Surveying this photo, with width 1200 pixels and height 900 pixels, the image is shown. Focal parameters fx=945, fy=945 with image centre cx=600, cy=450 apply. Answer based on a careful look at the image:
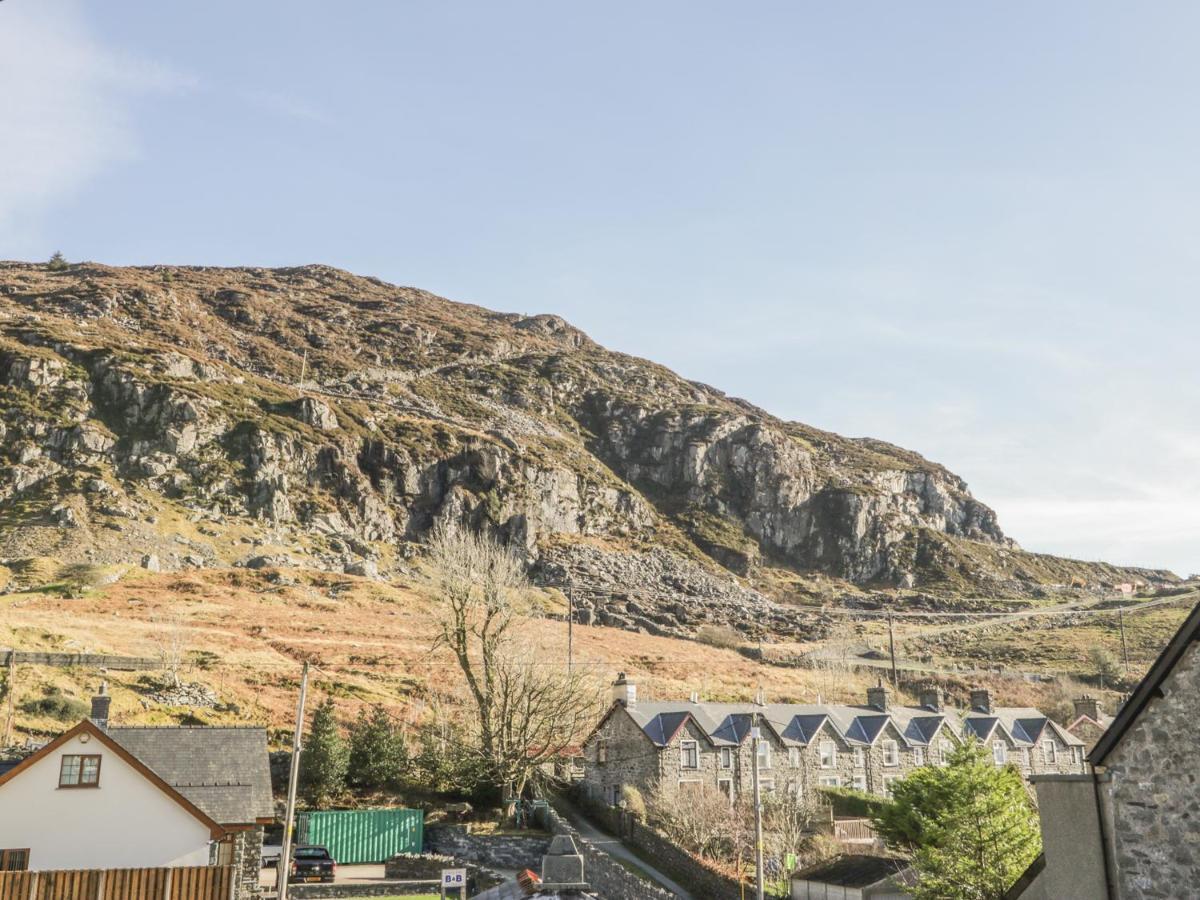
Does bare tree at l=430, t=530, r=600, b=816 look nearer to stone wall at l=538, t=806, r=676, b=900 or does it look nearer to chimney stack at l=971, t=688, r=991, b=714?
stone wall at l=538, t=806, r=676, b=900

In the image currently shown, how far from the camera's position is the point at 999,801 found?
23.6 meters

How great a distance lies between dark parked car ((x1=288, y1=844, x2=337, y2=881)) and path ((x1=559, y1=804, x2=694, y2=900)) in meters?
10.0

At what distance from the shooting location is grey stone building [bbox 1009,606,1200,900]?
11.1 meters

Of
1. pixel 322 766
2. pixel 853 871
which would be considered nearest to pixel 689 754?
pixel 853 871

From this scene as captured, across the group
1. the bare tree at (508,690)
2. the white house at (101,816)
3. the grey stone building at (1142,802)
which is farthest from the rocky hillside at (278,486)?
the grey stone building at (1142,802)

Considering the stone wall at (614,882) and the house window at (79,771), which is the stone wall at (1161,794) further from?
the house window at (79,771)

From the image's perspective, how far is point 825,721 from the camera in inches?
2200

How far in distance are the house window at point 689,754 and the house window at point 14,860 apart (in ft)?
103

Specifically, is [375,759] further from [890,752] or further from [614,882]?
[890,752]

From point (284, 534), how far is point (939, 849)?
121 meters

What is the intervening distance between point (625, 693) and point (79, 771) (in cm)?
3058

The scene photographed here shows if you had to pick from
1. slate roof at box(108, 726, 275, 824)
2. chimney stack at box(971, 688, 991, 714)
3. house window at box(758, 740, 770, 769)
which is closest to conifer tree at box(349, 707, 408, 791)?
slate roof at box(108, 726, 275, 824)

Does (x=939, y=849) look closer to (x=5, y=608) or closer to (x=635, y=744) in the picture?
(x=635, y=744)

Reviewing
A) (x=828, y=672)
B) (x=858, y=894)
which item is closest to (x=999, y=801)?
(x=858, y=894)
